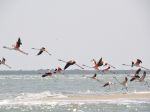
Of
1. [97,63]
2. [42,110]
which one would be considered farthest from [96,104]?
[97,63]

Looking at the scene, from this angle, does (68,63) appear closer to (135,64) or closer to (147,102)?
(135,64)

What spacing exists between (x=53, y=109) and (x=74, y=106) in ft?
9.52

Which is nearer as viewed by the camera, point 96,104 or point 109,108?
point 109,108

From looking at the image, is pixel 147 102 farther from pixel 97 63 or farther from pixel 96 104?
pixel 97 63

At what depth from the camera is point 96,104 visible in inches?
2085

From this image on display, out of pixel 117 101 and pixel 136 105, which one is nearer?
pixel 136 105

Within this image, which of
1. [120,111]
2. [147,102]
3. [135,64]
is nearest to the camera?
[135,64]

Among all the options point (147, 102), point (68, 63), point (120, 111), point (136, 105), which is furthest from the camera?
point (147, 102)

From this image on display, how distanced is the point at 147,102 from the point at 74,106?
6694 millimetres

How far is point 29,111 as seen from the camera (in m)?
48.3

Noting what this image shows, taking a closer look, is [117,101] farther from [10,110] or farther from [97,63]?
[97,63]

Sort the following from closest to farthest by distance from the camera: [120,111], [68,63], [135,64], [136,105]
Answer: [68,63]
[135,64]
[120,111]
[136,105]

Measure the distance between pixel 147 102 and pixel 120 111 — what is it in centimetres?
858

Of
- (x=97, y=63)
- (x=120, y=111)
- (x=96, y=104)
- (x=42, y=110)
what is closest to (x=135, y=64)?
(x=97, y=63)
